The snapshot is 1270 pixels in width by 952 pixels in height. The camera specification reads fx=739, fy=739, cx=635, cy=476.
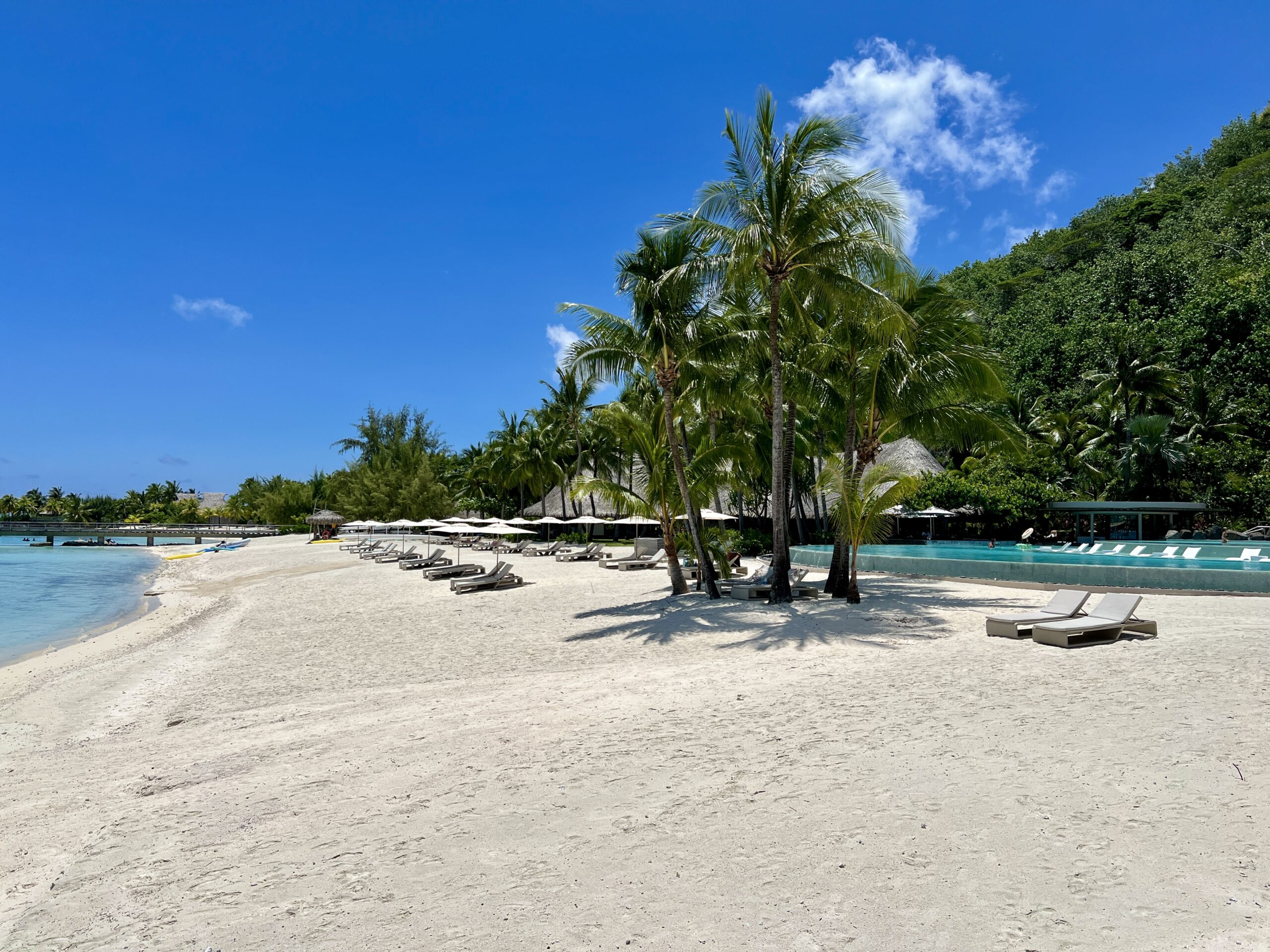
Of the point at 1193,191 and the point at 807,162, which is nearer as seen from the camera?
the point at 807,162

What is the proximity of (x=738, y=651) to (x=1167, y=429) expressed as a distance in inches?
1152

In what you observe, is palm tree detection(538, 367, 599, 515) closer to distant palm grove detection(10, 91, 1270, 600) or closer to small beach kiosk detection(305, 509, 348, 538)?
Result: distant palm grove detection(10, 91, 1270, 600)

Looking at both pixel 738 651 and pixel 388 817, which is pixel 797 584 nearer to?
pixel 738 651

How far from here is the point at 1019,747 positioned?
5098 mm

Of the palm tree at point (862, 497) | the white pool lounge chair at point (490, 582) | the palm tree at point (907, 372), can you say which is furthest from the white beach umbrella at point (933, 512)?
the palm tree at point (862, 497)

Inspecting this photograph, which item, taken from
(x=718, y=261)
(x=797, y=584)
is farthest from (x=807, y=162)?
(x=797, y=584)

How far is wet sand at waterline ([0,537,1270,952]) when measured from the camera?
10.5 ft

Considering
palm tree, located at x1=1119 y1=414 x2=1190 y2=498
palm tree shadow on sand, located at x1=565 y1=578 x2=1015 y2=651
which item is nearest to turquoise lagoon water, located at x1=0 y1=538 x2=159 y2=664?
palm tree shadow on sand, located at x1=565 y1=578 x2=1015 y2=651

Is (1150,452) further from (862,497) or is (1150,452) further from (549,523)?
(549,523)

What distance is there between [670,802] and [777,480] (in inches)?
363

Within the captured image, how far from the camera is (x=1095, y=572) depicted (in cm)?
1437

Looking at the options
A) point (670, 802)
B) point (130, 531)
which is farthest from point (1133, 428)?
point (130, 531)

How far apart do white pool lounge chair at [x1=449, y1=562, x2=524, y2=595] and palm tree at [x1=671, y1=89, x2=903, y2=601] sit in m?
9.00

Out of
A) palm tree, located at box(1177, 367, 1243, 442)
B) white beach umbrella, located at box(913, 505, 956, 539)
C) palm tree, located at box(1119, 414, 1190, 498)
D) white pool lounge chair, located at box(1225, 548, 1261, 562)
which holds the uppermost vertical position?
palm tree, located at box(1177, 367, 1243, 442)
